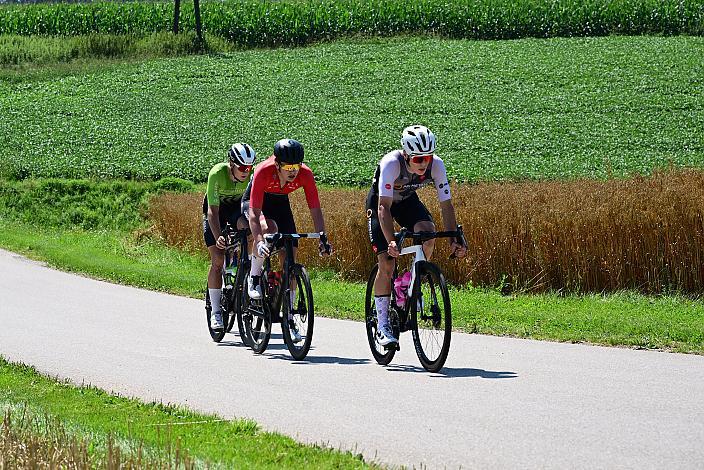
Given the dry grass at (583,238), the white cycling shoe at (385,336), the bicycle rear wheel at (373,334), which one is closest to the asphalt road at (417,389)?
the bicycle rear wheel at (373,334)

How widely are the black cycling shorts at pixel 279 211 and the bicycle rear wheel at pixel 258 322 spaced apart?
0.54 meters

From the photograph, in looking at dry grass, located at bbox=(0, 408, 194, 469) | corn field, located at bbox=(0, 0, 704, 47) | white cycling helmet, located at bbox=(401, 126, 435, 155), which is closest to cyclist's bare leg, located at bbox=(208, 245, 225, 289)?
white cycling helmet, located at bbox=(401, 126, 435, 155)

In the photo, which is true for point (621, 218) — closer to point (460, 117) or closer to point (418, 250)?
point (418, 250)

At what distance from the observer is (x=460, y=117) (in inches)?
1825

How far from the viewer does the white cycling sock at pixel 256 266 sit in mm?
12367

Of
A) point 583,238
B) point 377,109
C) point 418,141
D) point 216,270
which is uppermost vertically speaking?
point 418,141

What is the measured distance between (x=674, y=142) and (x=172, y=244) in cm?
1914

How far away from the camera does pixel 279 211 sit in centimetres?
1248

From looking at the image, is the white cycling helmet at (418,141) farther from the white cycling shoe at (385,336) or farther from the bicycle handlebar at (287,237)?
the white cycling shoe at (385,336)

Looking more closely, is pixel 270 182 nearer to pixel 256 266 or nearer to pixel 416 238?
pixel 256 266

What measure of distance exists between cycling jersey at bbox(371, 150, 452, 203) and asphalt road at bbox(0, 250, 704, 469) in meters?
1.55

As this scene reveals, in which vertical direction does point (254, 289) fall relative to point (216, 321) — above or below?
above

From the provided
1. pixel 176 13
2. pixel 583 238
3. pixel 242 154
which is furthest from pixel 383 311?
pixel 176 13

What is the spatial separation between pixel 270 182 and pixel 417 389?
3.17 m
